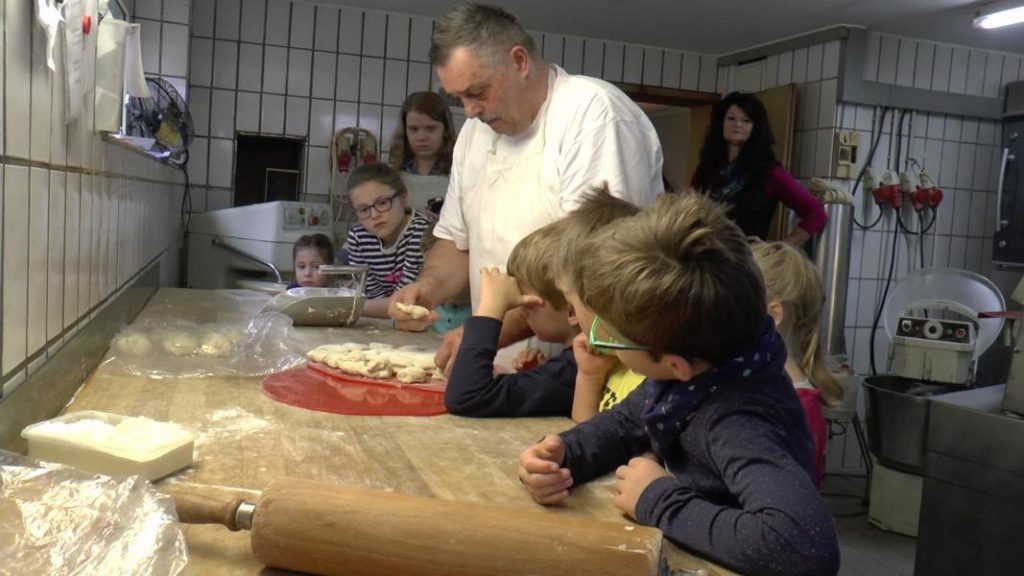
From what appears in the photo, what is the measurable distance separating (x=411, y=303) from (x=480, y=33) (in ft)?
1.87

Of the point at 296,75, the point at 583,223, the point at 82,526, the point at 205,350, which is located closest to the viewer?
the point at 82,526

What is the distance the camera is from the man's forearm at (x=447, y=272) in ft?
6.40

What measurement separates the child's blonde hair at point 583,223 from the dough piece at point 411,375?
11.2 inches

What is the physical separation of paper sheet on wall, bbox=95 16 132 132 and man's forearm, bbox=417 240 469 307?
2.56 feet

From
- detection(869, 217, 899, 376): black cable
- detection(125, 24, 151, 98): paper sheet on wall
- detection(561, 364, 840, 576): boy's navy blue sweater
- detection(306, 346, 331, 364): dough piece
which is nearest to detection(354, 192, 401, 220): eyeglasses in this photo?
detection(125, 24, 151, 98): paper sheet on wall

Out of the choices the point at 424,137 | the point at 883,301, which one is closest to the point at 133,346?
the point at 424,137

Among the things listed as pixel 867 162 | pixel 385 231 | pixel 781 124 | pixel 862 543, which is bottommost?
pixel 862 543

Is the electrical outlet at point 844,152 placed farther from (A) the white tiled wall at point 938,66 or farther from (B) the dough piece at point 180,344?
(B) the dough piece at point 180,344

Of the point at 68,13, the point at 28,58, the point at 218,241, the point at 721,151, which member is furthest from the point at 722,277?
the point at 721,151

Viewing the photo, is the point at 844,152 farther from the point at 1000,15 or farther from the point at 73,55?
the point at 73,55

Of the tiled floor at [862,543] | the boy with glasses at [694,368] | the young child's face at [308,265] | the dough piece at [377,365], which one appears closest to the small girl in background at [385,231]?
the young child's face at [308,265]

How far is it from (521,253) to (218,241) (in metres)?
2.37

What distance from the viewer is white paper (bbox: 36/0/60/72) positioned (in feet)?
2.84

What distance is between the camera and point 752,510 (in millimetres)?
726
